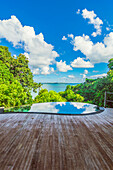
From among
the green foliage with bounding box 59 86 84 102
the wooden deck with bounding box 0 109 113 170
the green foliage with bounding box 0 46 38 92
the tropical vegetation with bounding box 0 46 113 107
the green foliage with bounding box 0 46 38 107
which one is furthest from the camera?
the green foliage with bounding box 59 86 84 102

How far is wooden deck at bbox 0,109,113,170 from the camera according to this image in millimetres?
1269

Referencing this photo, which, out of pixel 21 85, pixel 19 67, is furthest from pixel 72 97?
pixel 19 67

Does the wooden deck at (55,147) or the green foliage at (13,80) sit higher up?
the green foliage at (13,80)

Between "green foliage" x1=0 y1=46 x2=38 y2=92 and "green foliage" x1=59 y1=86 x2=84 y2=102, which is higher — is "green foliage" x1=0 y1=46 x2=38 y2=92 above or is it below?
above

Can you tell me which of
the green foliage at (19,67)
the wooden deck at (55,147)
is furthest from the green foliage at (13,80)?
the wooden deck at (55,147)

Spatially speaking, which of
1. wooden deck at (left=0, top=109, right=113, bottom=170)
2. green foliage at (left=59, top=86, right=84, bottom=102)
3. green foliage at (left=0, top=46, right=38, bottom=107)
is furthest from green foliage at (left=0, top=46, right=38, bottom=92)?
wooden deck at (left=0, top=109, right=113, bottom=170)

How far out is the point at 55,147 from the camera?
1599mm

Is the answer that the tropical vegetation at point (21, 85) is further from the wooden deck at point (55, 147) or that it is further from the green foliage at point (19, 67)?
the wooden deck at point (55, 147)

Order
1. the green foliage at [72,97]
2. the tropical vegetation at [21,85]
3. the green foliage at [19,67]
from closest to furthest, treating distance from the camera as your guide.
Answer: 1. the tropical vegetation at [21,85]
2. the green foliage at [19,67]
3. the green foliage at [72,97]

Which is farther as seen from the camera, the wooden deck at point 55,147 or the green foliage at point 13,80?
the green foliage at point 13,80

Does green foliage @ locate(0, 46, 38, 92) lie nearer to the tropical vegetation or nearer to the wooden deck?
the tropical vegetation

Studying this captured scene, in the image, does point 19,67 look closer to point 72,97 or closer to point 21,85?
point 21,85

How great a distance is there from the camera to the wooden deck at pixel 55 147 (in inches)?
49.9

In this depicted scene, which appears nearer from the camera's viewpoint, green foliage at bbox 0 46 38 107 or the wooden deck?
the wooden deck
